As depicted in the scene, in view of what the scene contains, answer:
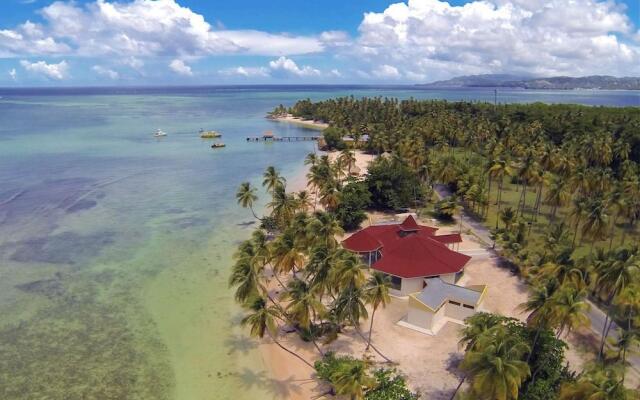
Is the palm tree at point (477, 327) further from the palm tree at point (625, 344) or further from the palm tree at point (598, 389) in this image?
the palm tree at point (625, 344)

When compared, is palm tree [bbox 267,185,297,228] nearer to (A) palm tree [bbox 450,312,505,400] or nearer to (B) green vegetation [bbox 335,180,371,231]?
(B) green vegetation [bbox 335,180,371,231]

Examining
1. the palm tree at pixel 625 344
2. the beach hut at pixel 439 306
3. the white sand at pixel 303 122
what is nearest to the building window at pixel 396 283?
the beach hut at pixel 439 306

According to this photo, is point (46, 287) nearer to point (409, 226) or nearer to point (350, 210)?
point (350, 210)

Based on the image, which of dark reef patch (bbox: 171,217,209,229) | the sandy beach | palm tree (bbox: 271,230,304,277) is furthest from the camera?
dark reef patch (bbox: 171,217,209,229)

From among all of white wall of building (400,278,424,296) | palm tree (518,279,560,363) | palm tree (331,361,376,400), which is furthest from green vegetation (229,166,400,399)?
palm tree (518,279,560,363)

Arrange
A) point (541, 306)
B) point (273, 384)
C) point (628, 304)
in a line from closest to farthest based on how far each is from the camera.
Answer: point (541, 306)
point (628, 304)
point (273, 384)

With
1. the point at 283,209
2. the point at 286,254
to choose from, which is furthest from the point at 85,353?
the point at 283,209
